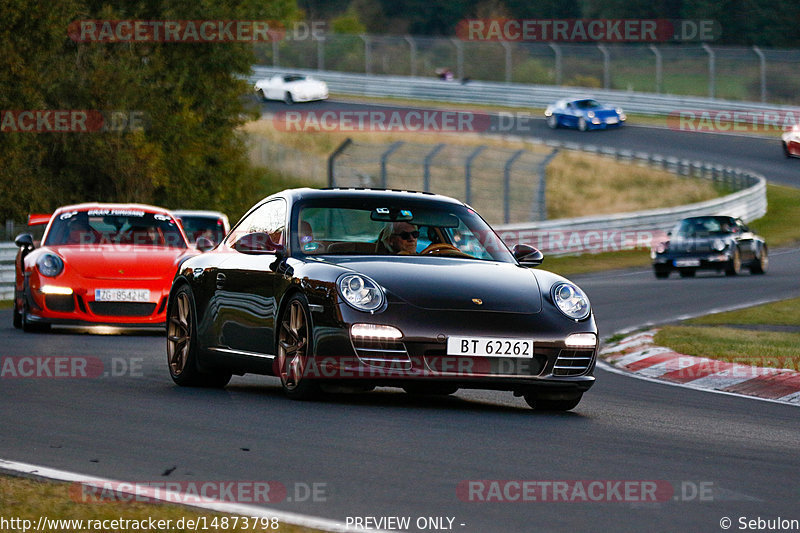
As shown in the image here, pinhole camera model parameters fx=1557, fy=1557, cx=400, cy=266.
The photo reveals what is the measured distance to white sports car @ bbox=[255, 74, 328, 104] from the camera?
65.1 m

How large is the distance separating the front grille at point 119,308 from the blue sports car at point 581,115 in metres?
43.3

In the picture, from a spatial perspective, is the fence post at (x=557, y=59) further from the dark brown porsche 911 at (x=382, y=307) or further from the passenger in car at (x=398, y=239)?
the passenger in car at (x=398, y=239)

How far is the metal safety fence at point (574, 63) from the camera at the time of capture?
54.6m

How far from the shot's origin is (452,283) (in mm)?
8961

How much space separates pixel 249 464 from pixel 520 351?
2.45 metres

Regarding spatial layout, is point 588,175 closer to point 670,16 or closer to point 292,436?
point 670,16

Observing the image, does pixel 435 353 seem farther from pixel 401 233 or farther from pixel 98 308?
pixel 98 308

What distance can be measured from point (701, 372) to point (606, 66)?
158ft

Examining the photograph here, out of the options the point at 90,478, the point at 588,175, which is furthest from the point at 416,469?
the point at 588,175

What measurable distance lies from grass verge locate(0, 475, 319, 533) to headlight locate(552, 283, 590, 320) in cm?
377

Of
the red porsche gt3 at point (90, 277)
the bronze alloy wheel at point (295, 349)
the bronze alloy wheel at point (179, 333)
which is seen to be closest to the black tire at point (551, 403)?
the bronze alloy wheel at point (295, 349)

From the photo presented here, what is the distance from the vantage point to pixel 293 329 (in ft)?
30.1

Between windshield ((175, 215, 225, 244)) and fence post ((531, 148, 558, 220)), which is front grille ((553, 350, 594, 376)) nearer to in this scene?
windshield ((175, 215, 225, 244))

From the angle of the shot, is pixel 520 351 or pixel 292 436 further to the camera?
pixel 520 351
